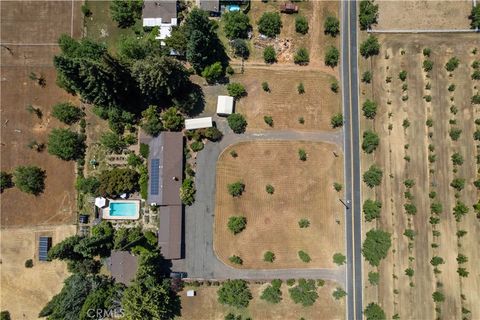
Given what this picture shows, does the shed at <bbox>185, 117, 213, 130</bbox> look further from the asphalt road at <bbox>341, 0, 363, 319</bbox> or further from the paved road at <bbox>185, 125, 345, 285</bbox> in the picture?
the asphalt road at <bbox>341, 0, 363, 319</bbox>

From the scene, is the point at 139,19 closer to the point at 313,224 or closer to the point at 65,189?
the point at 65,189

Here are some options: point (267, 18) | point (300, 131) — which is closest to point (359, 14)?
point (267, 18)

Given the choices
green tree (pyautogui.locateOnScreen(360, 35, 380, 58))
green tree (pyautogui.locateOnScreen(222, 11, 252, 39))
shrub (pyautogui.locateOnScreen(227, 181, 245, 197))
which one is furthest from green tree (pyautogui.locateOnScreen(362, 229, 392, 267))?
green tree (pyautogui.locateOnScreen(222, 11, 252, 39))

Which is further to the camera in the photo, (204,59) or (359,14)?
(359,14)

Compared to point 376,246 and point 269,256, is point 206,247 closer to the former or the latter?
point 269,256

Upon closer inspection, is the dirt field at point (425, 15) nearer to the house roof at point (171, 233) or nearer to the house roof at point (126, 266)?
the house roof at point (171, 233)

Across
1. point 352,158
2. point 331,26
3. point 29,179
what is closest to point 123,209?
point 29,179
